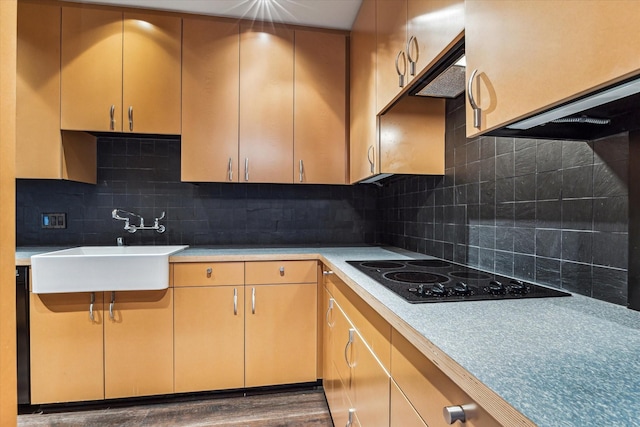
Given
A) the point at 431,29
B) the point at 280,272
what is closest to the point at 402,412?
the point at 431,29

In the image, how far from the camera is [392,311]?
795 mm

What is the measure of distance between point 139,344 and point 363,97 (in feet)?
6.35

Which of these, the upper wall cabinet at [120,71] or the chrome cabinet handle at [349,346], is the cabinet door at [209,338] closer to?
A: the chrome cabinet handle at [349,346]

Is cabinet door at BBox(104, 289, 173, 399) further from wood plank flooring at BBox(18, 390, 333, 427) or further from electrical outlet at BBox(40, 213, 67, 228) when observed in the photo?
electrical outlet at BBox(40, 213, 67, 228)

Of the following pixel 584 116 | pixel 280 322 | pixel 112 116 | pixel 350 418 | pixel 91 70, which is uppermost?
pixel 91 70

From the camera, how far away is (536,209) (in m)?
1.14

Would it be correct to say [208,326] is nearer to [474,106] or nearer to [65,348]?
[65,348]

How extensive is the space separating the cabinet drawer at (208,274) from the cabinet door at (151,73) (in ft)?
2.90

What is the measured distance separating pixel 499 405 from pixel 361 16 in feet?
6.89

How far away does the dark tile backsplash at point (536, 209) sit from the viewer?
894 mm

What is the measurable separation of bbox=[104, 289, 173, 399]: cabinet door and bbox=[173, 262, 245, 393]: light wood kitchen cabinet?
5 centimetres

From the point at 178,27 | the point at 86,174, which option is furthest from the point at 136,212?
the point at 178,27

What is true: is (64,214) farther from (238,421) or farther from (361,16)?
(361,16)

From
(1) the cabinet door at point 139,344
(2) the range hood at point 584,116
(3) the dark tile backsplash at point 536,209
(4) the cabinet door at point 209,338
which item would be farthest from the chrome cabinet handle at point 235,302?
(2) the range hood at point 584,116
